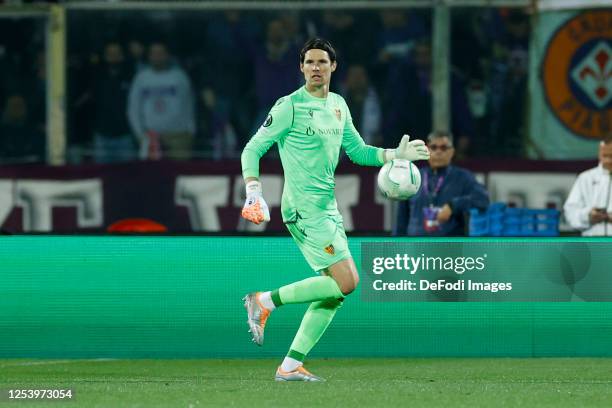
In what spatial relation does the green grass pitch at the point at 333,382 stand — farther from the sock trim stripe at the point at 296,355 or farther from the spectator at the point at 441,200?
the spectator at the point at 441,200

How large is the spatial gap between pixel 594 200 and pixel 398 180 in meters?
3.60

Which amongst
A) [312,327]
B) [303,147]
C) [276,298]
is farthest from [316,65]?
[312,327]

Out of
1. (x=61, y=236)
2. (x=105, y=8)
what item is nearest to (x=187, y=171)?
(x=105, y=8)

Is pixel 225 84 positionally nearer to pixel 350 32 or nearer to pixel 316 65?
pixel 350 32

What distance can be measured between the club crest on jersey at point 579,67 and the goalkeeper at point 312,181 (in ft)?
24.4

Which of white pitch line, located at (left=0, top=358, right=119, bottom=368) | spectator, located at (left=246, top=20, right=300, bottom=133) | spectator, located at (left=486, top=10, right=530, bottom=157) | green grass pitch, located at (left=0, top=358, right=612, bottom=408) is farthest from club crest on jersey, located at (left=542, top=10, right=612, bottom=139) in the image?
white pitch line, located at (left=0, top=358, right=119, bottom=368)

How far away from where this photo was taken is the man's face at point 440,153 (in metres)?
14.2

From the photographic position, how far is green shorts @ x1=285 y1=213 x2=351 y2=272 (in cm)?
1098

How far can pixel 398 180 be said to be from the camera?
11.2 m

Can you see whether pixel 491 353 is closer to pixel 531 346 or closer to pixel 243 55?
pixel 531 346

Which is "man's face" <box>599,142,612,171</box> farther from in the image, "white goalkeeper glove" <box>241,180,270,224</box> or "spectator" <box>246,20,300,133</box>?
"spectator" <box>246,20,300,133</box>

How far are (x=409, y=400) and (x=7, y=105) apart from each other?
9.46 meters

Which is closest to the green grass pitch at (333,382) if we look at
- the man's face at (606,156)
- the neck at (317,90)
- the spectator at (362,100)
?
the neck at (317,90)

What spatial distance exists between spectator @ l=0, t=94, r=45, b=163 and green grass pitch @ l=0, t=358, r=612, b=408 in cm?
594
